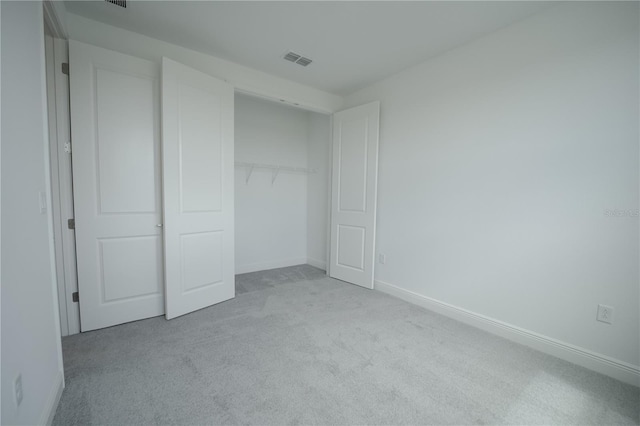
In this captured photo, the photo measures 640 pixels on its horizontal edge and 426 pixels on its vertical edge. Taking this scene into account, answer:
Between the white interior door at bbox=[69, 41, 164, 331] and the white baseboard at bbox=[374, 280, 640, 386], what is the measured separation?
2.83m

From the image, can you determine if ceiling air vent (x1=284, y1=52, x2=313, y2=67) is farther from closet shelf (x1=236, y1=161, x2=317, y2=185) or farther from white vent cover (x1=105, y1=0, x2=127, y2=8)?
closet shelf (x1=236, y1=161, x2=317, y2=185)

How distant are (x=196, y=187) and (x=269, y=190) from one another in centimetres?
169

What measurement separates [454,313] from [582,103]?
6.54 ft

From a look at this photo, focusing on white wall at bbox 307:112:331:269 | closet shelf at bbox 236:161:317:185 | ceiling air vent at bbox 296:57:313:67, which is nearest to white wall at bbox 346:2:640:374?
ceiling air vent at bbox 296:57:313:67

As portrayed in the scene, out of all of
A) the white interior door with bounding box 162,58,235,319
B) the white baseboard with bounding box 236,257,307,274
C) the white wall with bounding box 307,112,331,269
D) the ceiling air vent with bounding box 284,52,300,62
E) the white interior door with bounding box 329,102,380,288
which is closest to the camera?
the white interior door with bounding box 162,58,235,319

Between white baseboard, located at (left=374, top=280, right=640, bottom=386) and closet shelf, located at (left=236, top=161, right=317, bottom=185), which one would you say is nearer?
white baseboard, located at (left=374, top=280, right=640, bottom=386)

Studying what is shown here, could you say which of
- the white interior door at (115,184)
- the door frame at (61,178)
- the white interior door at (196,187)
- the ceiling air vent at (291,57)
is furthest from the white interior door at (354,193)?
the door frame at (61,178)

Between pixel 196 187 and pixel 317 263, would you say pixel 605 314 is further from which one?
pixel 196 187

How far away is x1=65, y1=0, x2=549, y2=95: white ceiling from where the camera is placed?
2.03 metres

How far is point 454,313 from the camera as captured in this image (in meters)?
2.58

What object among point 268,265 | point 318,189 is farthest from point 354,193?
point 268,265

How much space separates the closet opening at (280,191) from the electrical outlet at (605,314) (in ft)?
9.37

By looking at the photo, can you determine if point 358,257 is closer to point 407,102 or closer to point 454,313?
point 454,313

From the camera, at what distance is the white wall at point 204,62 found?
223cm
